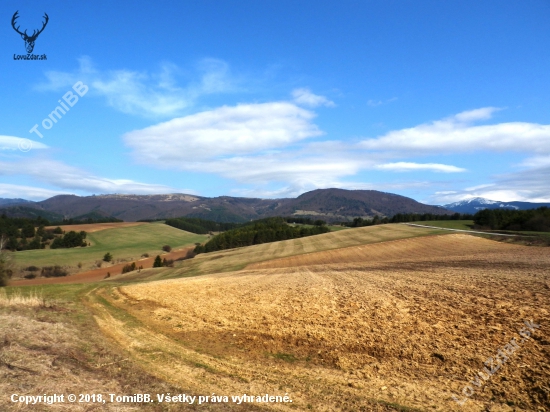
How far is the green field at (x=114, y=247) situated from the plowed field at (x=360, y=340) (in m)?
77.3

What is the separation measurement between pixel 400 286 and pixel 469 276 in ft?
15.9

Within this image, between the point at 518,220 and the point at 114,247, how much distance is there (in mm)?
116181

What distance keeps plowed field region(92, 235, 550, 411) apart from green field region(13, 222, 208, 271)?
7726cm

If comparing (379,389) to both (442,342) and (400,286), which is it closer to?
(442,342)

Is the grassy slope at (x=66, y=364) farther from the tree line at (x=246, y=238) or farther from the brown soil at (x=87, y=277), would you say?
the tree line at (x=246, y=238)

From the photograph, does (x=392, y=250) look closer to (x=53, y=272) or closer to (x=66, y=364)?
(x=66, y=364)

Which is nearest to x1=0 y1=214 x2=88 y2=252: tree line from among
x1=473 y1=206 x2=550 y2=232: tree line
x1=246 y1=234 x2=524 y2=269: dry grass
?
x1=246 y1=234 x2=524 y2=269: dry grass

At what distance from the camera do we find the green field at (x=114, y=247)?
84312mm

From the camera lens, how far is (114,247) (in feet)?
360

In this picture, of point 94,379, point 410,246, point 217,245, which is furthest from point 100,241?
point 94,379

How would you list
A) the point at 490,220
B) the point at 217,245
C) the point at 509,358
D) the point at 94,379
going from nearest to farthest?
1. the point at 94,379
2. the point at 509,358
3. the point at 490,220
4. the point at 217,245

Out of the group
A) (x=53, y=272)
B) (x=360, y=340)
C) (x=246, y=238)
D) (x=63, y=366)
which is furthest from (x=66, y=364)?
(x=246, y=238)

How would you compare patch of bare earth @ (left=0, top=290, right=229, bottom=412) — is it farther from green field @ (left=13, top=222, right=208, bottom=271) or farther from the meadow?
green field @ (left=13, top=222, right=208, bottom=271)

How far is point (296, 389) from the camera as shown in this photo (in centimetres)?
888
